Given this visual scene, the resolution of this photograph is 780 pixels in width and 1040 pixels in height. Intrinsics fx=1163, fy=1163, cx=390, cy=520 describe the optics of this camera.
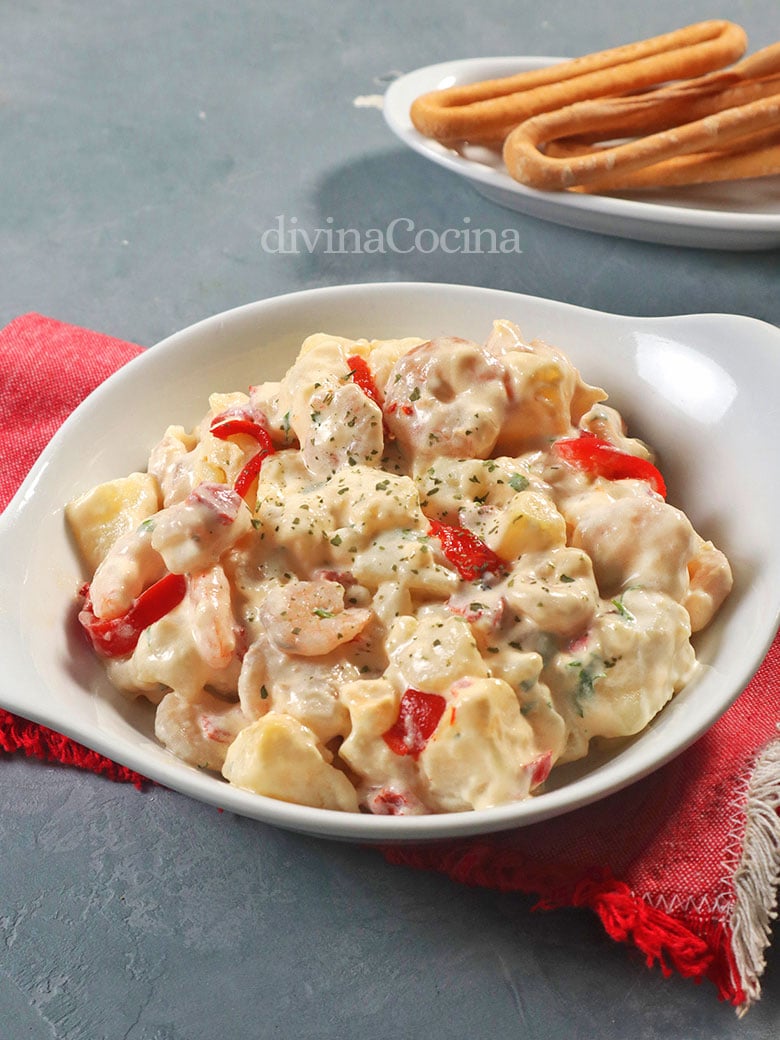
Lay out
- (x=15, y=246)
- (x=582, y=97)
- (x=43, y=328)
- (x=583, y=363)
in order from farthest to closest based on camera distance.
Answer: (x=15, y=246)
(x=582, y=97)
(x=43, y=328)
(x=583, y=363)

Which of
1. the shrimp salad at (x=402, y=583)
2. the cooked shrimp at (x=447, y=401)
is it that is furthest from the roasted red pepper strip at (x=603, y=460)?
the cooked shrimp at (x=447, y=401)

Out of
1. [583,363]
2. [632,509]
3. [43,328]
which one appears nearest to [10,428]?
[43,328]

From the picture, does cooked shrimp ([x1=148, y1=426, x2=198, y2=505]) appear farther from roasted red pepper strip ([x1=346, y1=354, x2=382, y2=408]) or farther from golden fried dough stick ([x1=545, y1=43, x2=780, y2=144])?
golden fried dough stick ([x1=545, y1=43, x2=780, y2=144])

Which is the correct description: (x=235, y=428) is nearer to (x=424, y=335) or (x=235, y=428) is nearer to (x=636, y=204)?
(x=424, y=335)

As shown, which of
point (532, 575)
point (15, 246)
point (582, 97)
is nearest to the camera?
point (532, 575)

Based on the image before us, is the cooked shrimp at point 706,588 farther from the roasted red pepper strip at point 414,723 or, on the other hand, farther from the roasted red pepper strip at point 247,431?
the roasted red pepper strip at point 247,431

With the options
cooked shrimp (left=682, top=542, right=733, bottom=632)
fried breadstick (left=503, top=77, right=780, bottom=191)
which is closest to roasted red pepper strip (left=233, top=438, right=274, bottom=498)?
cooked shrimp (left=682, top=542, right=733, bottom=632)

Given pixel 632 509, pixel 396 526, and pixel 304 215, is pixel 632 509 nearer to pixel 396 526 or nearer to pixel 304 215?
pixel 396 526
